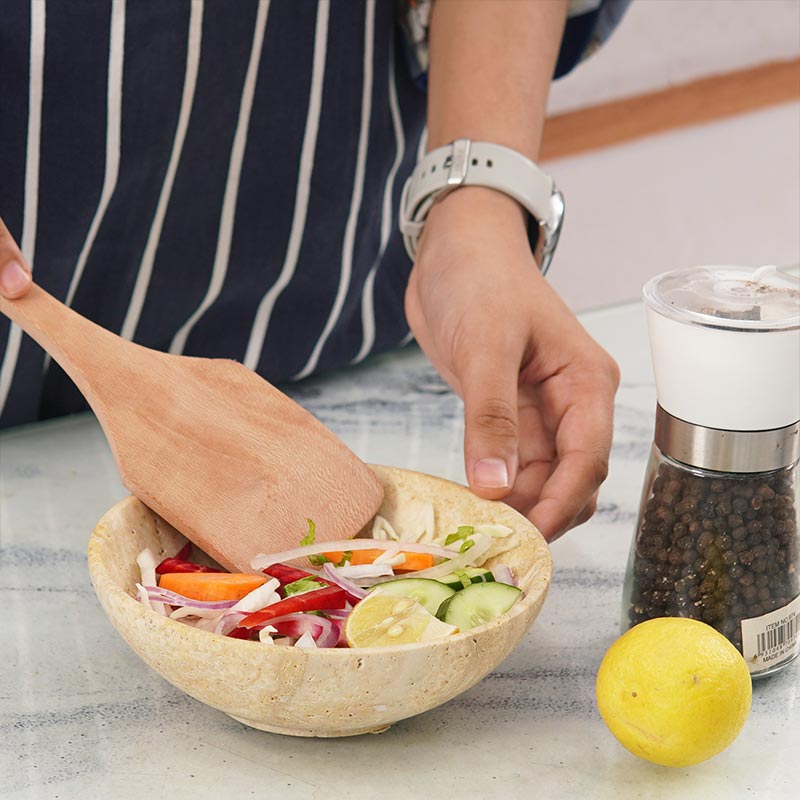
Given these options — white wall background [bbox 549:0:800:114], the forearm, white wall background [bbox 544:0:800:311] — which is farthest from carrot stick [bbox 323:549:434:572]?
white wall background [bbox 549:0:800:114]

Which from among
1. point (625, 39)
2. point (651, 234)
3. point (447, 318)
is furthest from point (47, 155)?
point (625, 39)

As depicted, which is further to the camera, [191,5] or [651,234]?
[651,234]

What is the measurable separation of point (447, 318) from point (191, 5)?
0.39m

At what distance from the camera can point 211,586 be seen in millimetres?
779

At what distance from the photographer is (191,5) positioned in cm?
111

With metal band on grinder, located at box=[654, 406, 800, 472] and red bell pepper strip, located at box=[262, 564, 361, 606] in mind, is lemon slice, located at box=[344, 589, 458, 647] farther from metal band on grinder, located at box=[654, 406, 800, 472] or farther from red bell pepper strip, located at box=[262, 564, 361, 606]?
metal band on grinder, located at box=[654, 406, 800, 472]

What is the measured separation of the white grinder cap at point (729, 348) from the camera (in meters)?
0.69

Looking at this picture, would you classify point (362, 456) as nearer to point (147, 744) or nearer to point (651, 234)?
point (147, 744)

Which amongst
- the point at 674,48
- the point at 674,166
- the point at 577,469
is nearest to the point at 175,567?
the point at 577,469

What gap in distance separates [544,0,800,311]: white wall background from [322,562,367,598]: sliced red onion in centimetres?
157

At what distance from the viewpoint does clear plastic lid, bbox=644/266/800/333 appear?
2.27ft

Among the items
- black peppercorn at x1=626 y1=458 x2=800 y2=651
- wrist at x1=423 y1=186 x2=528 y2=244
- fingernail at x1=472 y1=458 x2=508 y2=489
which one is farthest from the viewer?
wrist at x1=423 y1=186 x2=528 y2=244

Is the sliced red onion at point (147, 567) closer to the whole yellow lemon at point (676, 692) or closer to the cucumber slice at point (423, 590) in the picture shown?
the cucumber slice at point (423, 590)

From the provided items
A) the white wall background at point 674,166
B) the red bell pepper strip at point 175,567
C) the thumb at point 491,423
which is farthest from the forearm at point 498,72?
the white wall background at point 674,166
